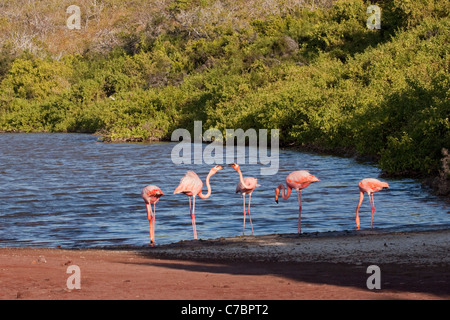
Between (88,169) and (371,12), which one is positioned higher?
(371,12)

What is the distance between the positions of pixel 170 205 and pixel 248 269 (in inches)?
376

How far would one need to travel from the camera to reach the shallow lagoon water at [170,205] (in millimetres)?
14711

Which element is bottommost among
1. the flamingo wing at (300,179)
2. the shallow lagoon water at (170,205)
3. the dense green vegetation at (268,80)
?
the shallow lagoon water at (170,205)

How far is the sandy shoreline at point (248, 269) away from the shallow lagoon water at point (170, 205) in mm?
1770

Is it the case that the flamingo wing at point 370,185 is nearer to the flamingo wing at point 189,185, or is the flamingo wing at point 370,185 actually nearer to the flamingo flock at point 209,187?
the flamingo flock at point 209,187

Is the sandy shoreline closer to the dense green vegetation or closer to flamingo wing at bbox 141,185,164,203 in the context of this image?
flamingo wing at bbox 141,185,164,203

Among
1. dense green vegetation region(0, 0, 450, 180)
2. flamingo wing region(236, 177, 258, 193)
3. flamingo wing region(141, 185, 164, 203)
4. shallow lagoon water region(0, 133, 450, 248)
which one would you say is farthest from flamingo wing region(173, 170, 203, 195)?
dense green vegetation region(0, 0, 450, 180)

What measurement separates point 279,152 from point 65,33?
334 feet

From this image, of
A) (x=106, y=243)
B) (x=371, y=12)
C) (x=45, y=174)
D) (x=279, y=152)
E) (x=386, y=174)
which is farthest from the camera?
(x=371, y=12)

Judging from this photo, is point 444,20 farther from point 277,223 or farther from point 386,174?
point 277,223

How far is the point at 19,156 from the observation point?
3738 centimetres

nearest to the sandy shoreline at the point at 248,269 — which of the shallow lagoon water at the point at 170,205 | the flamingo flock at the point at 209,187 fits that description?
the flamingo flock at the point at 209,187

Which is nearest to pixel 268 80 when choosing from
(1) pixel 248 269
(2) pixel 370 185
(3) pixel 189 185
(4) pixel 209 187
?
(2) pixel 370 185
